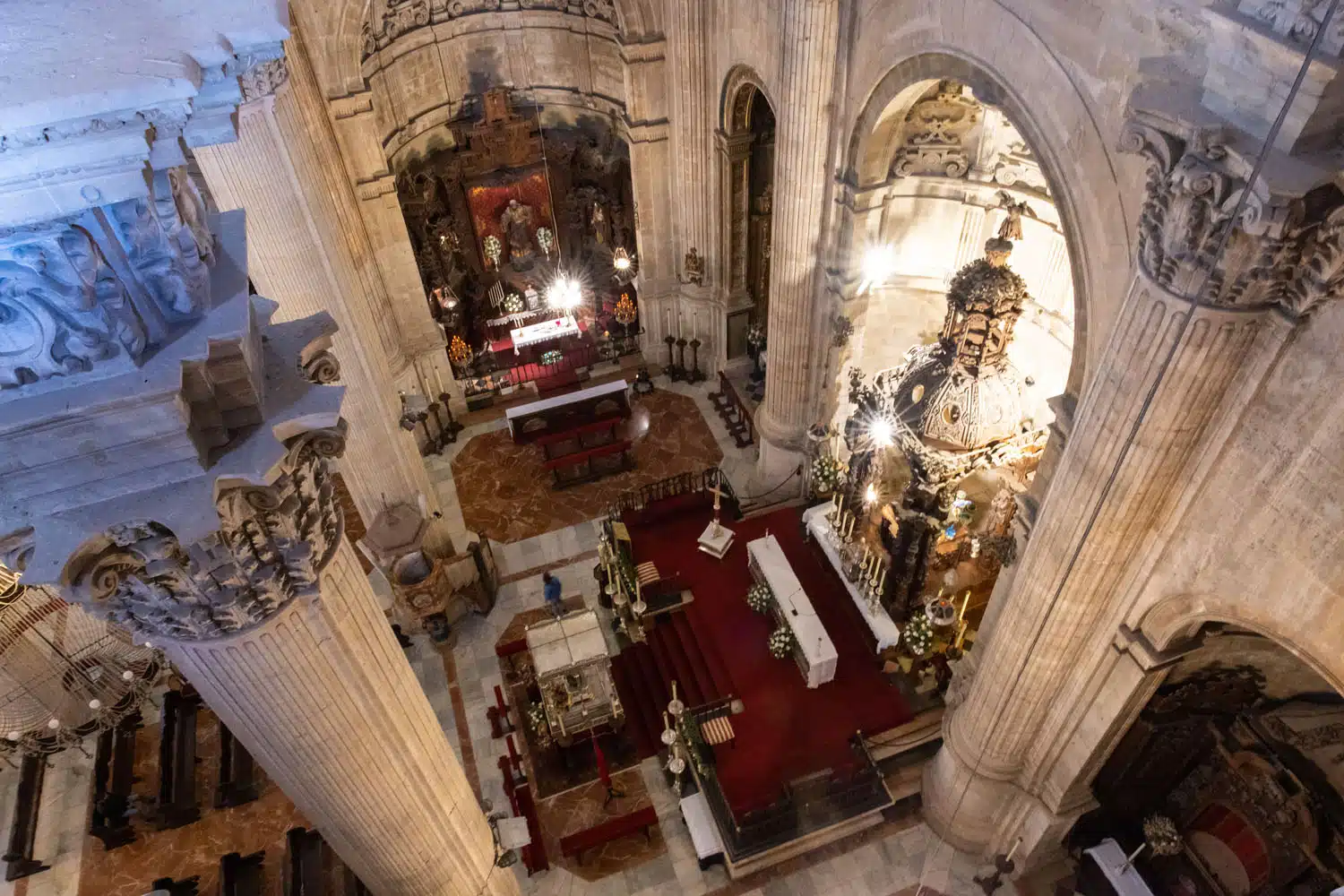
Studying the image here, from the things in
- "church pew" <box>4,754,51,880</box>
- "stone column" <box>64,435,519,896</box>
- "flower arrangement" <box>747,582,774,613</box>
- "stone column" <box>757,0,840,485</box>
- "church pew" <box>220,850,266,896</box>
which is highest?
"stone column" <box>757,0,840,485</box>

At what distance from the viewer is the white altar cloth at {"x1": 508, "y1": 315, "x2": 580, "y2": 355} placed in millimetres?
14547

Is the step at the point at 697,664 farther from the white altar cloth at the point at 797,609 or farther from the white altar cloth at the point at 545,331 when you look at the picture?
the white altar cloth at the point at 545,331

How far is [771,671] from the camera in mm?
9875

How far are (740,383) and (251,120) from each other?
28.6 feet

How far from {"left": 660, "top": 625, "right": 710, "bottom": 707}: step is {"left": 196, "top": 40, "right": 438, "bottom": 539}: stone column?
11.8 feet

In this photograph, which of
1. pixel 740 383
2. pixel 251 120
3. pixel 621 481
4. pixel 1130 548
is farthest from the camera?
pixel 740 383

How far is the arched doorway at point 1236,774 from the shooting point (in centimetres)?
621

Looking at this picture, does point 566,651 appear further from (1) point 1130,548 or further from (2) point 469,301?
(2) point 469,301

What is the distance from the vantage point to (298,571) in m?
3.85

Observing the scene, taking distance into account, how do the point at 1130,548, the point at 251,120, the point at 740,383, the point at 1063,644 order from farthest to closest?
the point at 740,383
the point at 251,120
the point at 1063,644
the point at 1130,548

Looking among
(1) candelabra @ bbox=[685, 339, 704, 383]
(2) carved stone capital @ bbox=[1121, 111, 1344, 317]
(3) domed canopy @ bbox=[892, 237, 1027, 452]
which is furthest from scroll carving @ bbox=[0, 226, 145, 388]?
(1) candelabra @ bbox=[685, 339, 704, 383]

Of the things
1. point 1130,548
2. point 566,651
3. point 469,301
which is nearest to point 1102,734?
point 1130,548

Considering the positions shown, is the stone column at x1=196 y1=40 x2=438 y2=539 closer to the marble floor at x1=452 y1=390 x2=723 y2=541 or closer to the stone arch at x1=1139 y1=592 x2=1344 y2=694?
the marble floor at x1=452 y1=390 x2=723 y2=541

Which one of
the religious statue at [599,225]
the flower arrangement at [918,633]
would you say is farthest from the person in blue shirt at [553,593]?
the religious statue at [599,225]
